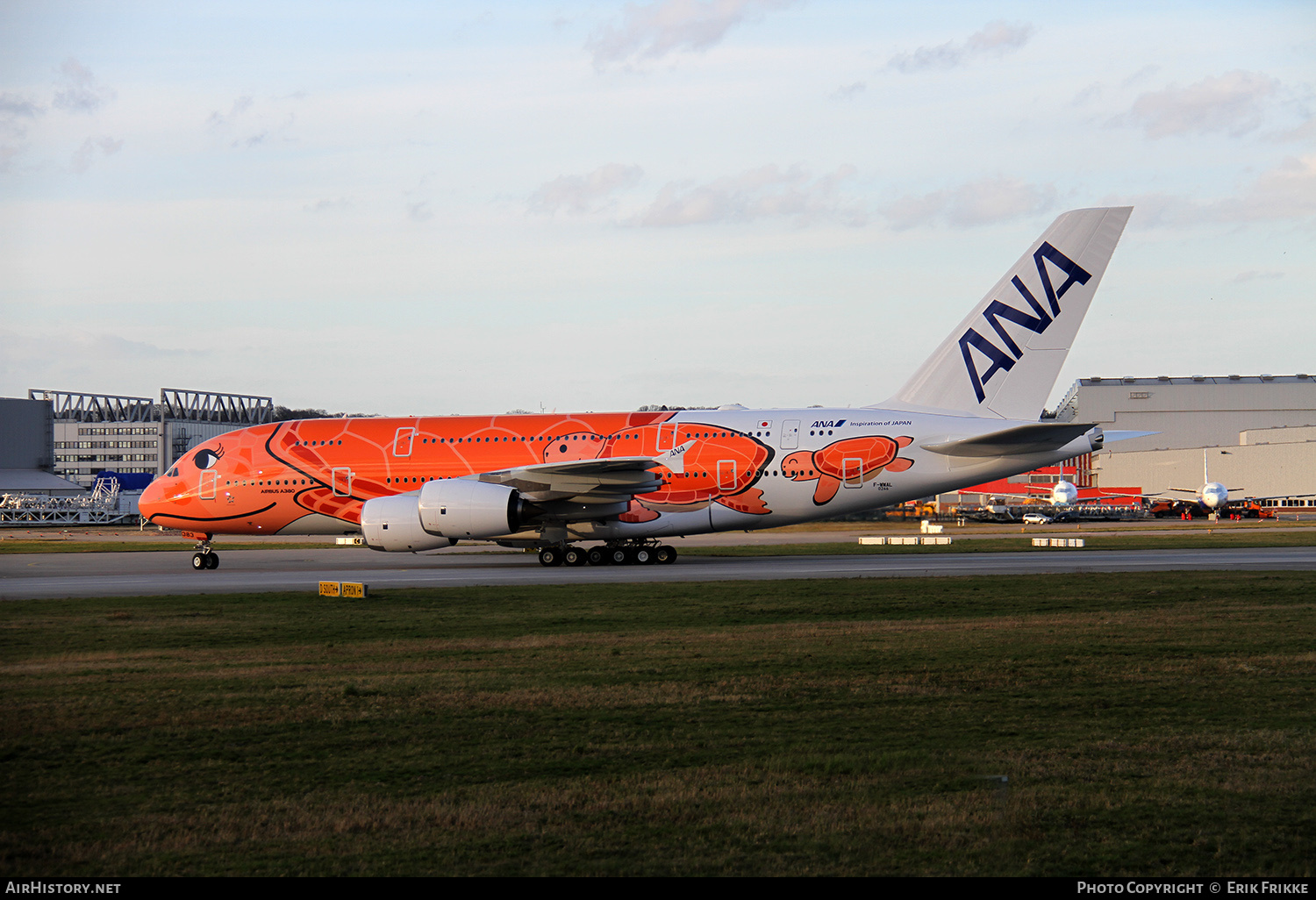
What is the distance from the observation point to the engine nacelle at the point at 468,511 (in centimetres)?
2683

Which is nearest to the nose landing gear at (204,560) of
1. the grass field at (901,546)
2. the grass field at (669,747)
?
the grass field at (901,546)

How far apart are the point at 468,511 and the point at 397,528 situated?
194 cm

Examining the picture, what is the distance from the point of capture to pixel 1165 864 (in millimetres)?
5320

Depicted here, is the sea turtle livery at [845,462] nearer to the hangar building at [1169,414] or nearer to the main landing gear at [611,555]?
the main landing gear at [611,555]

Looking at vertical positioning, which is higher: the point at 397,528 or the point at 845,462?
the point at 845,462

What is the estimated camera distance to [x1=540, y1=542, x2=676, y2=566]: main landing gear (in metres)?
28.8

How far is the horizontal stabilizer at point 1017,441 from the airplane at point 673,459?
54 millimetres

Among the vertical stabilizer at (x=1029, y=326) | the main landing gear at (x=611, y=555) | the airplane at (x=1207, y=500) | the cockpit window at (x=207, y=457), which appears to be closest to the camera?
the vertical stabilizer at (x=1029, y=326)

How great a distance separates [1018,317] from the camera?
89.2ft

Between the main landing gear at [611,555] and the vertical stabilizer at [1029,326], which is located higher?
the vertical stabilizer at [1029,326]

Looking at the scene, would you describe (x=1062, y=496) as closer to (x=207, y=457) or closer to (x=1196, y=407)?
(x=1196, y=407)

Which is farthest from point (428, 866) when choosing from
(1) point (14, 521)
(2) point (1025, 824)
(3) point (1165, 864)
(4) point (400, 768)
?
(1) point (14, 521)

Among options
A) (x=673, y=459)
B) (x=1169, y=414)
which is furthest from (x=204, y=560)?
(x=1169, y=414)

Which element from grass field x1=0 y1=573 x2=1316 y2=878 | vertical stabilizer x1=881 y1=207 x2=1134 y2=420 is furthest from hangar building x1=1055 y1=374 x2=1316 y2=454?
grass field x1=0 y1=573 x2=1316 y2=878
